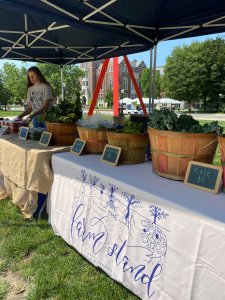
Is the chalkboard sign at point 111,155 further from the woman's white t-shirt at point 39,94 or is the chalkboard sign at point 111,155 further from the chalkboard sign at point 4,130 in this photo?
the chalkboard sign at point 4,130

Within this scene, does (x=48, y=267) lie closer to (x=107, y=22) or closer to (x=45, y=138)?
(x=45, y=138)

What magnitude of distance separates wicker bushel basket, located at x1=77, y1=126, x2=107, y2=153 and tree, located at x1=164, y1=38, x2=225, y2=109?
109 ft

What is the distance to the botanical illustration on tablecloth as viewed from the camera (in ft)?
4.28

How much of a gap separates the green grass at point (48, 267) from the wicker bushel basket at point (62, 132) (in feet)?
2.31

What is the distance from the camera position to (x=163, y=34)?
2865mm

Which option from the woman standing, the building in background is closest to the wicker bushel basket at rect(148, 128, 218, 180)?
the woman standing

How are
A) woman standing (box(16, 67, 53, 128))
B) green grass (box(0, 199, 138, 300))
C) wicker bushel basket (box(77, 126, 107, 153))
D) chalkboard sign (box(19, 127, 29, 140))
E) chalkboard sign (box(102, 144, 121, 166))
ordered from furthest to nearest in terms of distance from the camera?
woman standing (box(16, 67, 53, 128)) → chalkboard sign (box(19, 127, 29, 140)) → wicker bushel basket (box(77, 126, 107, 153)) → chalkboard sign (box(102, 144, 121, 166)) → green grass (box(0, 199, 138, 300))

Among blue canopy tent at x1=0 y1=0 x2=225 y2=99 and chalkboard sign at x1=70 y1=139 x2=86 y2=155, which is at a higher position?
blue canopy tent at x1=0 y1=0 x2=225 y2=99

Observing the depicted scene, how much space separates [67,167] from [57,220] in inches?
17.6

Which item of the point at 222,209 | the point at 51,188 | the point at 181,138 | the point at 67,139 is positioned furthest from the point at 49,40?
the point at 222,209

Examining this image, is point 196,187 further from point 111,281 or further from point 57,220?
point 57,220

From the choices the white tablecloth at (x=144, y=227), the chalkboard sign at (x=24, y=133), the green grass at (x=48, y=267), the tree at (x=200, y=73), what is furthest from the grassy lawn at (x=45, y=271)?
the tree at (x=200, y=73)

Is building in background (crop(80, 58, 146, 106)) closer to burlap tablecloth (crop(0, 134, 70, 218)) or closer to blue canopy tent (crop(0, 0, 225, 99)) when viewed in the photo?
blue canopy tent (crop(0, 0, 225, 99))

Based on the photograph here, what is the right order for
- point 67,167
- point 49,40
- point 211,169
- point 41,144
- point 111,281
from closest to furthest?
point 211,169 → point 111,281 → point 67,167 → point 41,144 → point 49,40
